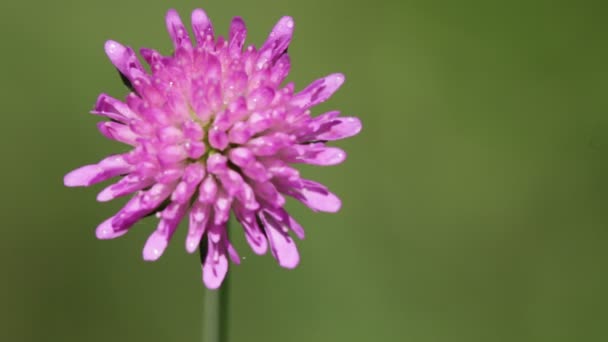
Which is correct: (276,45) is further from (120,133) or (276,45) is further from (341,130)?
(120,133)

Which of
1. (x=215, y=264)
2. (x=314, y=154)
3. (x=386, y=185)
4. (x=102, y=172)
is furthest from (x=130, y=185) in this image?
(x=386, y=185)

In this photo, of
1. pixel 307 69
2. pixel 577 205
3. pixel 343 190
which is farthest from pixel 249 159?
pixel 577 205

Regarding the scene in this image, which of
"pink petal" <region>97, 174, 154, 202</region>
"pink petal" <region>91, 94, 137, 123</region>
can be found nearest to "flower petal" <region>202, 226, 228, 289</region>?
"pink petal" <region>97, 174, 154, 202</region>

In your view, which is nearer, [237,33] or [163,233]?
[163,233]

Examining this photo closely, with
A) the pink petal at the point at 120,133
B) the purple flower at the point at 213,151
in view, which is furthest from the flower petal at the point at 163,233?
the pink petal at the point at 120,133

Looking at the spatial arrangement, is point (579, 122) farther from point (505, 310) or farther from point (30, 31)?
point (30, 31)
